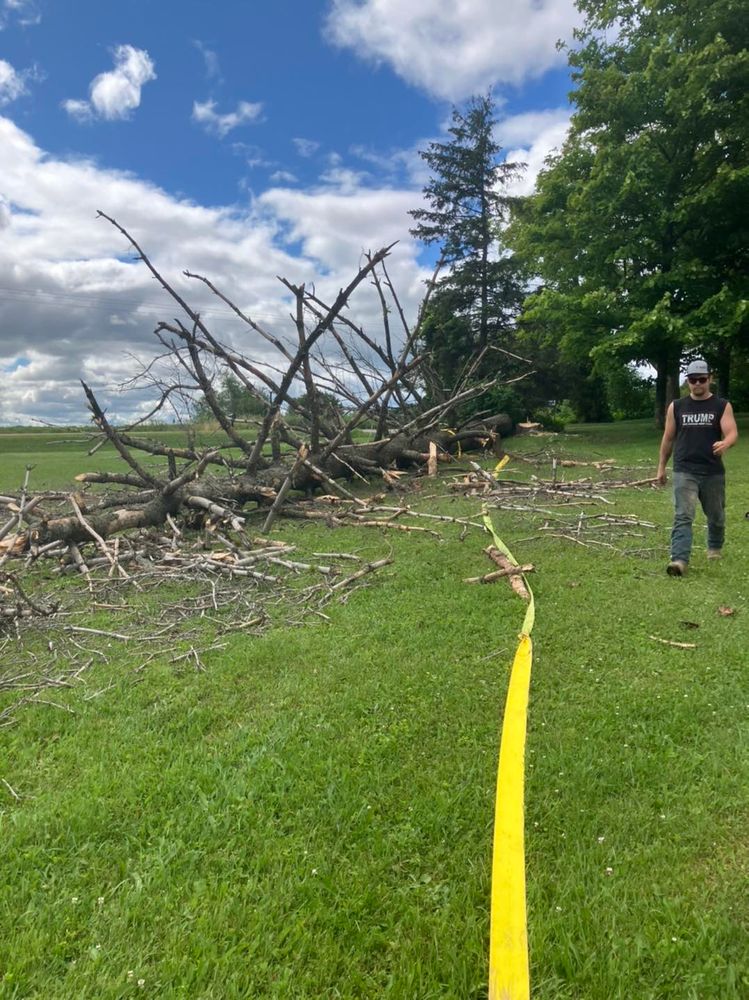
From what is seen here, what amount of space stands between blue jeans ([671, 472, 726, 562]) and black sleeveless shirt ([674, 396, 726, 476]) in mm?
71

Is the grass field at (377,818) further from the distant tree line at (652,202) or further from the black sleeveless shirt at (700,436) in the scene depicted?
the distant tree line at (652,202)

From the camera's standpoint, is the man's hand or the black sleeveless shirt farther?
the black sleeveless shirt

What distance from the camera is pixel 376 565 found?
5562mm

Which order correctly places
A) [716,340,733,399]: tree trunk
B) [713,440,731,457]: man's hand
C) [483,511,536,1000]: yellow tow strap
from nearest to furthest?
[483,511,536,1000]: yellow tow strap → [713,440,731,457]: man's hand → [716,340,733,399]: tree trunk

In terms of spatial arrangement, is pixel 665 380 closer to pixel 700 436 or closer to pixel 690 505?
pixel 700 436

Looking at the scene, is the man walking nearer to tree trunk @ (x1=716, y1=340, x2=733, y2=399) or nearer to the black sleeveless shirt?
the black sleeveless shirt

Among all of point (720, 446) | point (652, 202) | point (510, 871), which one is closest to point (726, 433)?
point (720, 446)

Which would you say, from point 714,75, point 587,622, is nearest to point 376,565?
point 587,622

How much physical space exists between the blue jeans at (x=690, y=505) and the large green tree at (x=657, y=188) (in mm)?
10254

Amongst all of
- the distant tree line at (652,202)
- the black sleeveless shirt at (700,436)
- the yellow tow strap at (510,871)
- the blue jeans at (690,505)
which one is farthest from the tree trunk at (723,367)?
the yellow tow strap at (510,871)

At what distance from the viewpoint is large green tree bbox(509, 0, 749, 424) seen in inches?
552

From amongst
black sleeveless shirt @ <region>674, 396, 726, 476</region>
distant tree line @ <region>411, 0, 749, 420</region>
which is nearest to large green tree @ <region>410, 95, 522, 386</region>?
distant tree line @ <region>411, 0, 749, 420</region>

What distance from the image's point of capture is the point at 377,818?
2229mm

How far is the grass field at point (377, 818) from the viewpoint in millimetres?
1651
